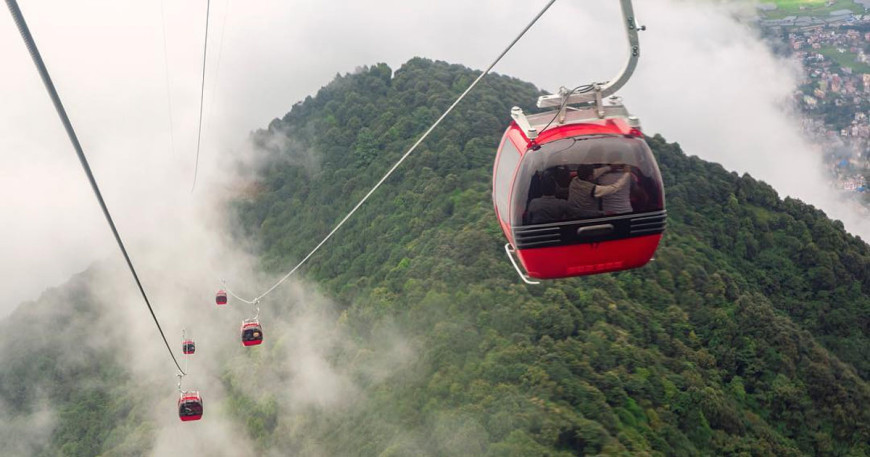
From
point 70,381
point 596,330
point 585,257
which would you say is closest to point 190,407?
point 585,257

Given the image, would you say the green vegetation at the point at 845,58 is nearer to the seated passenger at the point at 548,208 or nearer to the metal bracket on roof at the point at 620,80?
the metal bracket on roof at the point at 620,80

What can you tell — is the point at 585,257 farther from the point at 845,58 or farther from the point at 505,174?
the point at 845,58

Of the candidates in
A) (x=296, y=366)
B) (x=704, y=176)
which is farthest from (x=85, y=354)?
(x=704, y=176)

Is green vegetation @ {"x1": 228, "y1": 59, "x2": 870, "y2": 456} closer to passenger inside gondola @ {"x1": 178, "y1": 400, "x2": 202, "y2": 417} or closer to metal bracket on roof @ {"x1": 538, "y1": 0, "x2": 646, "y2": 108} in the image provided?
passenger inside gondola @ {"x1": 178, "y1": 400, "x2": 202, "y2": 417}

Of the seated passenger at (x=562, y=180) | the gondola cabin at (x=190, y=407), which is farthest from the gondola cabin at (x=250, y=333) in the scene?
the seated passenger at (x=562, y=180)

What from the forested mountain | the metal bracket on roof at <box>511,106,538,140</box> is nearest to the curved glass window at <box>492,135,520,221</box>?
the metal bracket on roof at <box>511,106,538,140</box>
